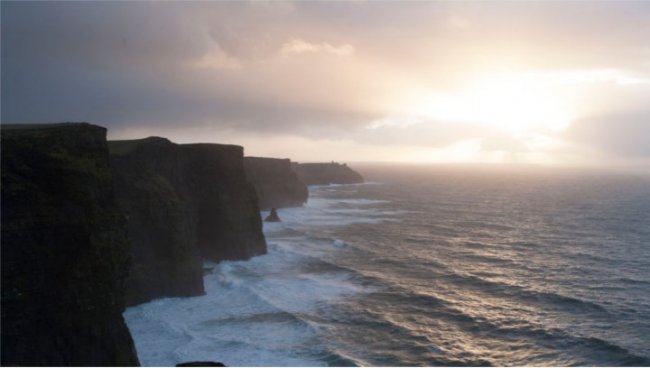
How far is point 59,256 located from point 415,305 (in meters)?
26.0

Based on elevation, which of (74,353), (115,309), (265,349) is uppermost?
(115,309)

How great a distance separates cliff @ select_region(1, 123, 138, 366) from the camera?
63.7 ft

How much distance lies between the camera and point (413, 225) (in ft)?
265

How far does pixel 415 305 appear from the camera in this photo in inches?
1464

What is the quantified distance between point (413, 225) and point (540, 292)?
40338 mm

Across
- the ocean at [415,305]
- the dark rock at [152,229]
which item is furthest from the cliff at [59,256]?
the dark rock at [152,229]

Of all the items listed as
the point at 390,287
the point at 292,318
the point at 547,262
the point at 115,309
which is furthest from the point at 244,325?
the point at 547,262

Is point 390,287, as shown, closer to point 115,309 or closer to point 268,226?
point 115,309

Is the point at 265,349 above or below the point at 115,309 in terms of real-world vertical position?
below

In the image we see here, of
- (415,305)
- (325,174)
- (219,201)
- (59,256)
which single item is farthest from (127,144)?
(325,174)

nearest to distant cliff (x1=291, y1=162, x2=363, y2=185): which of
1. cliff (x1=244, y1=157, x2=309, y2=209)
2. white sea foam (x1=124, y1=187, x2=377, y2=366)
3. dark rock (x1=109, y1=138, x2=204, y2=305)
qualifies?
cliff (x1=244, y1=157, x2=309, y2=209)

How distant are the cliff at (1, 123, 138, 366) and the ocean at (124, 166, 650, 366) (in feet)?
21.5

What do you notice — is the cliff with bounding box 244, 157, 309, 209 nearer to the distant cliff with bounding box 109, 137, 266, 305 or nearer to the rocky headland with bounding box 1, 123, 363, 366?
the distant cliff with bounding box 109, 137, 266, 305

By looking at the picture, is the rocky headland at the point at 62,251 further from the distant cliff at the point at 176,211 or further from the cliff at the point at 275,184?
the cliff at the point at 275,184
